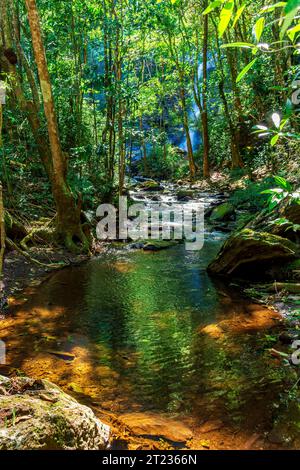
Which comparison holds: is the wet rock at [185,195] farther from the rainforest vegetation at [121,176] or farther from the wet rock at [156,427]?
the wet rock at [156,427]

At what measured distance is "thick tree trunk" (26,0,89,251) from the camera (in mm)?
8367

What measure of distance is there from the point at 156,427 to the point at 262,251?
4.49 m

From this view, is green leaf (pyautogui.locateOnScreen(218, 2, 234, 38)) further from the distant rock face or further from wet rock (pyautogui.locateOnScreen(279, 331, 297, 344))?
wet rock (pyautogui.locateOnScreen(279, 331, 297, 344))

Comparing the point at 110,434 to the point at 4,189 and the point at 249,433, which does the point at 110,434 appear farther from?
the point at 4,189

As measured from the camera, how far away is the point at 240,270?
7426 mm

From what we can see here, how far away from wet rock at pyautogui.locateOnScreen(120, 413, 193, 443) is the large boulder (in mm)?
4276

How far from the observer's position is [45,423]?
8.11ft

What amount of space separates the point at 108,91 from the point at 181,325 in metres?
9.96

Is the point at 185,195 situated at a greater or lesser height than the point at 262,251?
greater

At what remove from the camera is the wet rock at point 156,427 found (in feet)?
9.99

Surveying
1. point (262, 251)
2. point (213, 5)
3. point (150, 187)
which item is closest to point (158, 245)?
point (262, 251)

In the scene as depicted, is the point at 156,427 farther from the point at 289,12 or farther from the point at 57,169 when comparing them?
the point at 57,169

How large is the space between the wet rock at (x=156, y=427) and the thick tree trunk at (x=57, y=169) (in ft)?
22.3

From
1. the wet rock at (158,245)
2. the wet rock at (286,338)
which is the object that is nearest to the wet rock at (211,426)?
the wet rock at (286,338)
